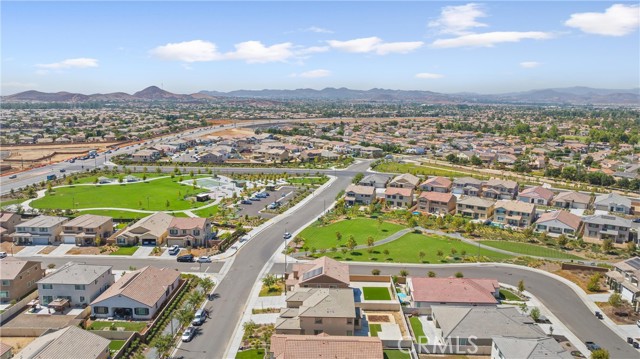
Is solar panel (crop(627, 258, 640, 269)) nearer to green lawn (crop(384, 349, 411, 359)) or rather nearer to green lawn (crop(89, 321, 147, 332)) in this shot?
green lawn (crop(384, 349, 411, 359))

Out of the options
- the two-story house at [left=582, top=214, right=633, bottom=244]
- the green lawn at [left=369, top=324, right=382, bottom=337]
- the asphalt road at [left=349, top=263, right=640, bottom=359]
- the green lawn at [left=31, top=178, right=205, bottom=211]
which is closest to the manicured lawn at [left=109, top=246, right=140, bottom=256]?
the green lawn at [left=31, top=178, right=205, bottom=211]

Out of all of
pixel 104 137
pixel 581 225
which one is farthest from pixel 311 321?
pixel 104 137

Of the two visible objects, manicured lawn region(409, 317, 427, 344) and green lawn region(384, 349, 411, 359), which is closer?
green lawn region(384, 349, 411, 359)

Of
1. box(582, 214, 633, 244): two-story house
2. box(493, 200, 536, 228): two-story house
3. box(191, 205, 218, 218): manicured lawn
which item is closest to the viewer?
box(582, 214, 633, 244): two-story house

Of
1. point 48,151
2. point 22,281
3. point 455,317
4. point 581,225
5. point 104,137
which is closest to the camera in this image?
point 455,317

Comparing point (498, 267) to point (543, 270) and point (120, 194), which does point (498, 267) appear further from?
point (120, 194)

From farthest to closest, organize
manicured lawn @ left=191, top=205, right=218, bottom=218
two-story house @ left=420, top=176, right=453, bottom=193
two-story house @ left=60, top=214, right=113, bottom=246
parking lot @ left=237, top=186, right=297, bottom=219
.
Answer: two-story house @ left=420, top=176, right=453, bottom=193, parking lot @ left=237, top=186, right=297, bottom=219, manicured lawn @ left=191, top=205, right=218, bottom=218, two-story house @ left=60, top=214, right=113, bottom=246

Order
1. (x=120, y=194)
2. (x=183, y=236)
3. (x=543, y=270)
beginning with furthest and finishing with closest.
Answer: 1. (x=120, y=194)
2. (x=183, y=236)
3. (x=543, y=270)

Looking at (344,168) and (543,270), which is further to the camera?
(344,168)
